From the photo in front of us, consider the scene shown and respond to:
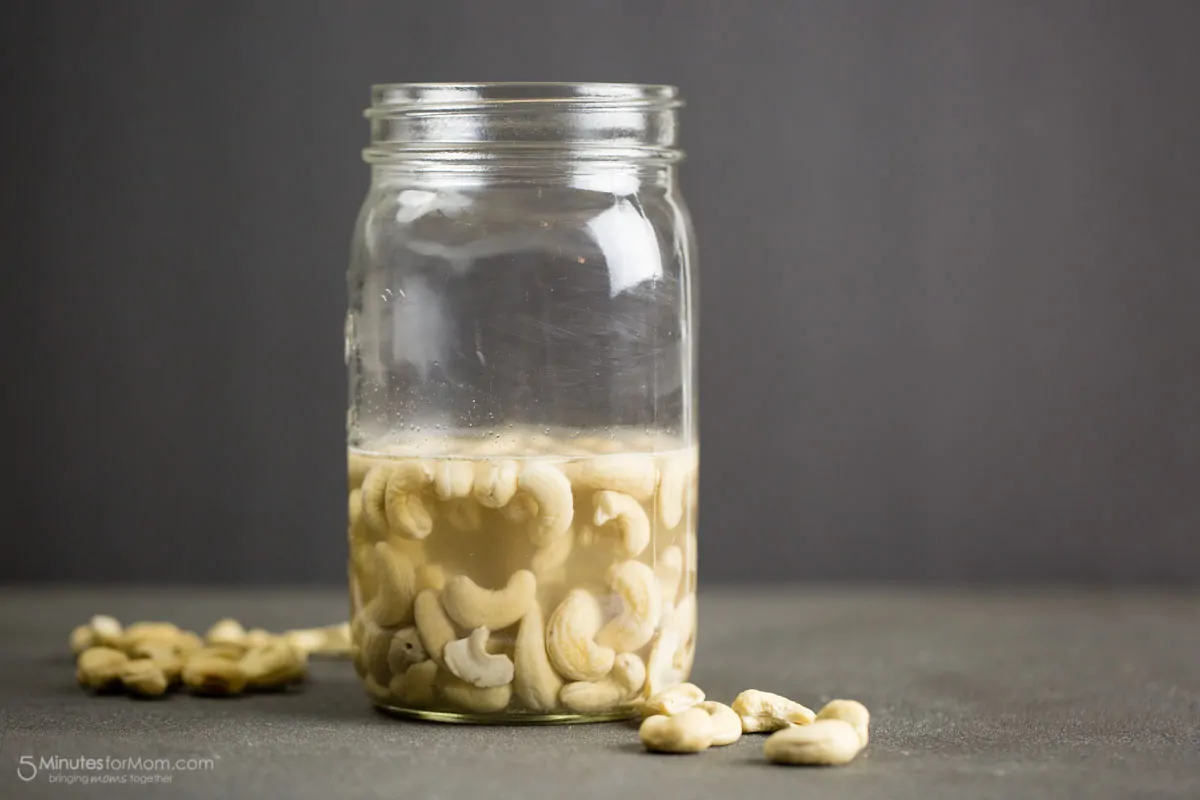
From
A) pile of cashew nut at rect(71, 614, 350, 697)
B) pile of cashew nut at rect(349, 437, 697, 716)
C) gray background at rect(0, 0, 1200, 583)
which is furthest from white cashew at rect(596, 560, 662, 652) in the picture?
gray background at rect(0, 0, 1200, 583)

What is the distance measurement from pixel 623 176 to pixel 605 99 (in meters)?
0.05

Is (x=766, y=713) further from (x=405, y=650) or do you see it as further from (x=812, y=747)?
(x=405, y=650)

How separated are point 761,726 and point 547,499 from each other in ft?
0.58

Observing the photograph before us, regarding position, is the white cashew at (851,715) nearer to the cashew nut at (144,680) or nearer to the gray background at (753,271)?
the cashew nut at (144,680)

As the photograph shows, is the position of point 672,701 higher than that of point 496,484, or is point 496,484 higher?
point 496,484

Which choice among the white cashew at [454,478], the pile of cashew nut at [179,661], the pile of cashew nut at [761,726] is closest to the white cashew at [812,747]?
the pile of cashew nut at [761,726]

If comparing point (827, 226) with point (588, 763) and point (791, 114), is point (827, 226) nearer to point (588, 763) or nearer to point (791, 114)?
point (791, 114)

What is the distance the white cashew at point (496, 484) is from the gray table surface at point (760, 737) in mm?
127

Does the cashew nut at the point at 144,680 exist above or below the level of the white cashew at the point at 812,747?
below

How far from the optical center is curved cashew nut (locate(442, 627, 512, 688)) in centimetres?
90

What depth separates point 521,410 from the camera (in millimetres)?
940

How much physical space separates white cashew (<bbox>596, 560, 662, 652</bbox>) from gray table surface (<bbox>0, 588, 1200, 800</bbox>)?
0.05m

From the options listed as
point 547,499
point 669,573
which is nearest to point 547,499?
point 547,499

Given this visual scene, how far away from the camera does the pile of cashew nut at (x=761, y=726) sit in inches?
33.0
